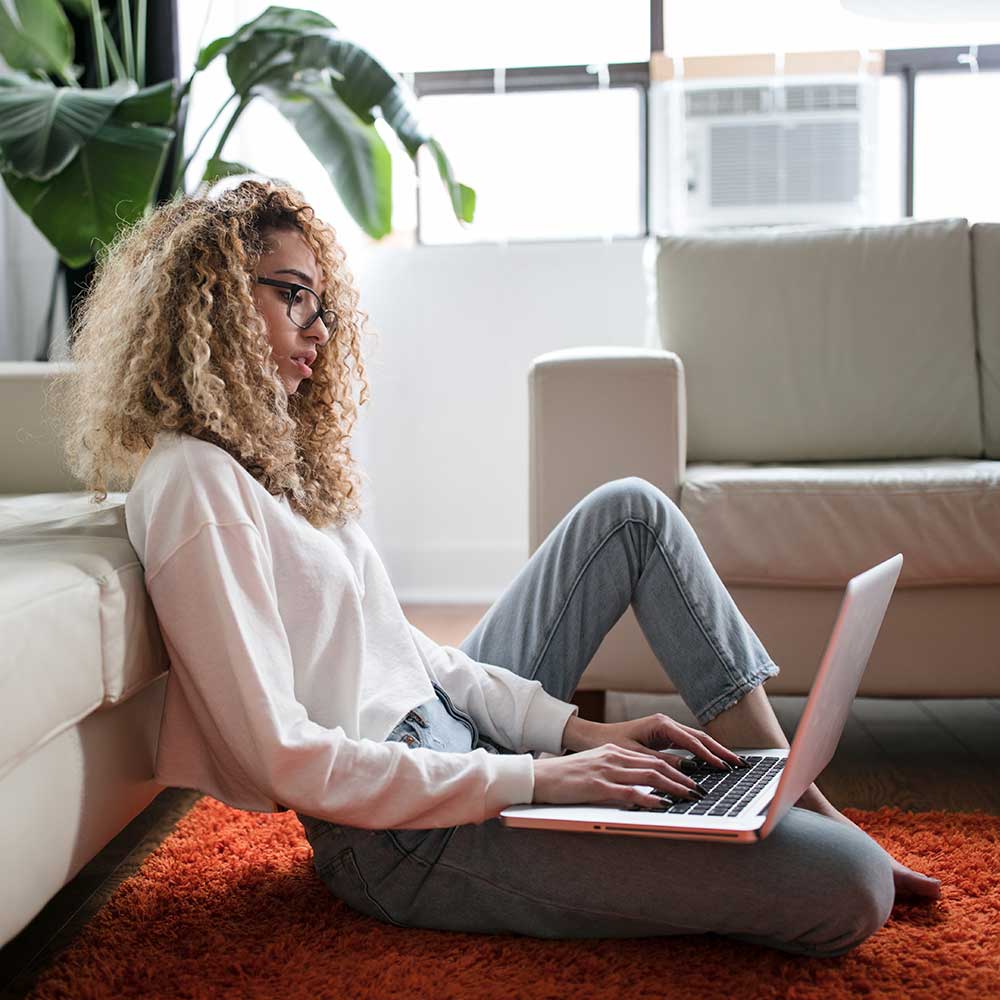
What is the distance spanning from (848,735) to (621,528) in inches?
36.8

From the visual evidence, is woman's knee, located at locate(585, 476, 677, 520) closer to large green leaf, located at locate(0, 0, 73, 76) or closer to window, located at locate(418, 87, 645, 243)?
large green leaf, located at locate(0, 0, 73, 76)

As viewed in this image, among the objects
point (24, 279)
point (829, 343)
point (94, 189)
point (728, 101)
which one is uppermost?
point (728, 101)

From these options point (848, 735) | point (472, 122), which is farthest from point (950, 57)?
point (848, 735)

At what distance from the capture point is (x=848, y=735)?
2.11 m

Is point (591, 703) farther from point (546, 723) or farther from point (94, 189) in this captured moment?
point (94, 189)

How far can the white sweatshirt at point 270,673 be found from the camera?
104cm

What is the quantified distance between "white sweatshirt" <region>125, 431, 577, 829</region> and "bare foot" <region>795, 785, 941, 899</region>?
364 mm

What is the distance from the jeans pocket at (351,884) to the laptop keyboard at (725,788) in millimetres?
305

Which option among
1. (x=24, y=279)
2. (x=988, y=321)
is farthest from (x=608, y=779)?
(x=24, y=279)

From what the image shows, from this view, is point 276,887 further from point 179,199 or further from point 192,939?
point 179,199

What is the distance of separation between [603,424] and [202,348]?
980mm

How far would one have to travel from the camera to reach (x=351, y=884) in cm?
122

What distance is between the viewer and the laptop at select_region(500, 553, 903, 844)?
3.31ft

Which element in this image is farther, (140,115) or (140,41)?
(140,41)
